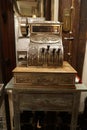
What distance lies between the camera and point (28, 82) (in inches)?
49.7

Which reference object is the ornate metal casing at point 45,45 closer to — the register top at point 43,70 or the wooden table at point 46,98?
the register top at point 43,70

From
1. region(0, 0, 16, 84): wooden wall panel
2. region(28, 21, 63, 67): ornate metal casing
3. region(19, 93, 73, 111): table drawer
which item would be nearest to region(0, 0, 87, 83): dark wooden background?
region(0, 0, 16, 84): wooden wall panel

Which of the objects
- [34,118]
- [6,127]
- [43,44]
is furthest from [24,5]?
[6,127]

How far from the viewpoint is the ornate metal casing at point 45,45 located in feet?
4.37

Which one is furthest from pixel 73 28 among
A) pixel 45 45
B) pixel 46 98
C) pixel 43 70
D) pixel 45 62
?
pixel 46 98

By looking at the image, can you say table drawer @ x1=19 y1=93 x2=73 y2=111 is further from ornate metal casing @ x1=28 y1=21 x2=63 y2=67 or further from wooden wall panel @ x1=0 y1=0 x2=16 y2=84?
wooden wall panel @ x1=0 y1=0 x2=16 y2=84

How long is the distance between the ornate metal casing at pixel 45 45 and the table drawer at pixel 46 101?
29 centimetres

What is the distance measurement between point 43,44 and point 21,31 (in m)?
0.67

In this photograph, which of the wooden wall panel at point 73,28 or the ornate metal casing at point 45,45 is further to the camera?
the wooden wall panel at point 73,28

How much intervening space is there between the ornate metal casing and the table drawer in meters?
0.29

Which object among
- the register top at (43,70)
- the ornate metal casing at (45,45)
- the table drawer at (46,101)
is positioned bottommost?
the table drawer at (46,101)

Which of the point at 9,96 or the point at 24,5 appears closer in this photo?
the point at 9,96

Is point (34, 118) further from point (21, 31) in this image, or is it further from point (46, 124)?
point (21, 31)

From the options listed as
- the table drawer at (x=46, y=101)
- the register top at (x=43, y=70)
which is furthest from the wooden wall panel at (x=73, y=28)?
the table drawer at (x=46, y=101)
